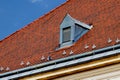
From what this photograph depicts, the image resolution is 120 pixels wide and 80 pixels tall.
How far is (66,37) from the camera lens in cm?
1727

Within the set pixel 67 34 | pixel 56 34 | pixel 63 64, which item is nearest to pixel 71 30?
pixel 67 34

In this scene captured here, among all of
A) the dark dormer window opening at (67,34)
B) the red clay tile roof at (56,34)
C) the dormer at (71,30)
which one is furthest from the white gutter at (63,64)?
the dark dormer window opening at (67,34)

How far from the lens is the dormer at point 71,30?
17.0m

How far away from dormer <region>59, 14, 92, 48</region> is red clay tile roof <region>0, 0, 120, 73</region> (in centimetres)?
27

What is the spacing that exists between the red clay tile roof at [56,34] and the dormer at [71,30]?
27 centimetres

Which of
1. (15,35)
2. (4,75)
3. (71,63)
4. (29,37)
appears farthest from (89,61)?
(15,35)

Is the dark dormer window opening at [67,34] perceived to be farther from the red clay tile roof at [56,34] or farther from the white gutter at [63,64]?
the white gutter at [63,64]

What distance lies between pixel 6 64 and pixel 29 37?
5.51ft

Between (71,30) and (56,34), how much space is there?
1367 mm

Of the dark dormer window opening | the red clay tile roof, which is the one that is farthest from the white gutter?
the dark dormer window opening

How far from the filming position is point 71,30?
1709cm

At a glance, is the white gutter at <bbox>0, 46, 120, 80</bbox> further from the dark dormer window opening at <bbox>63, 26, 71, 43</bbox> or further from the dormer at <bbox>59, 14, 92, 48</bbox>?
the dark dormer window opening at <bbox>63, 26, 71, 43</bbox>

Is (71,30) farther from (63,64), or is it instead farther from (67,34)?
(63,64)

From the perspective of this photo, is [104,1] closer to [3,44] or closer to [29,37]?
[29,37]
